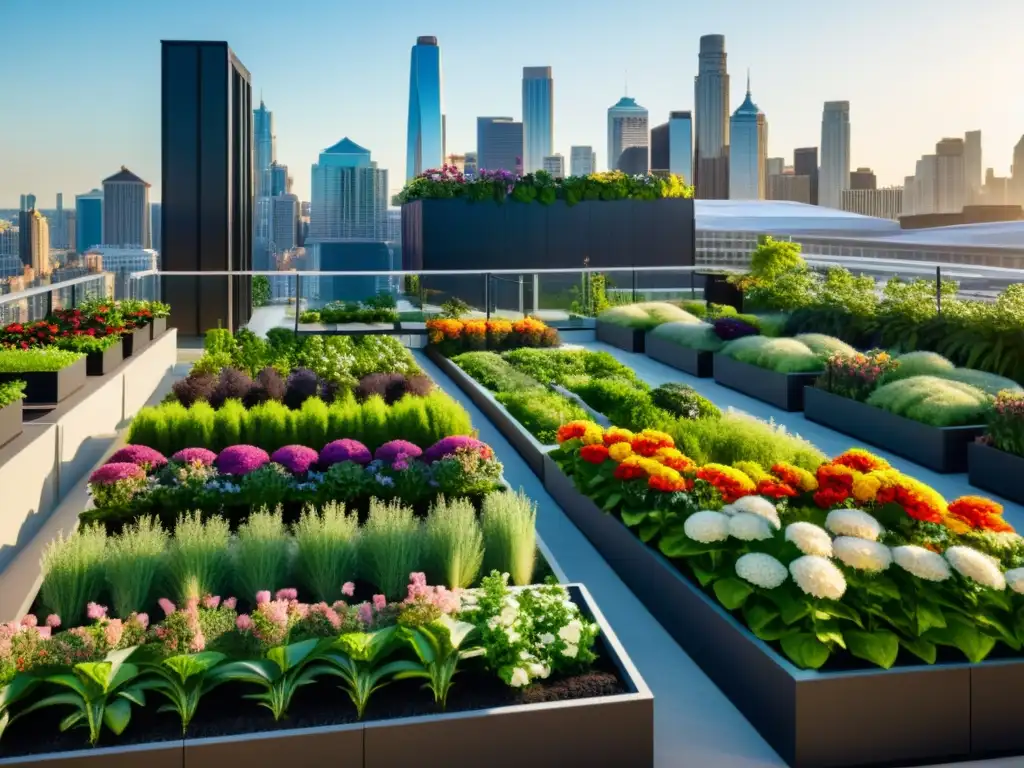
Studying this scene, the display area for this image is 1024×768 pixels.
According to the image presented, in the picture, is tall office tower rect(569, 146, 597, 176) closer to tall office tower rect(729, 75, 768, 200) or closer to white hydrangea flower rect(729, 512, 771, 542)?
tall office tower rect(729, 75, 768, 200)

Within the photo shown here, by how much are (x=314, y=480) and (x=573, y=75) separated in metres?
27.5

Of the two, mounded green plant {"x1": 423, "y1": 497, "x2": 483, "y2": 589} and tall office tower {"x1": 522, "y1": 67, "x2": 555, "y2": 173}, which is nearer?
mounded green plant {"x1": 423, "y1": 497, "x2": 483, "y2": 589}

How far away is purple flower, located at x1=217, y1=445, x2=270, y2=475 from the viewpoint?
16.9 ft

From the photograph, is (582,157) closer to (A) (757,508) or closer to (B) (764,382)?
(B) (764,382)

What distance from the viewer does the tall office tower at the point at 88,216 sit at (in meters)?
55.6

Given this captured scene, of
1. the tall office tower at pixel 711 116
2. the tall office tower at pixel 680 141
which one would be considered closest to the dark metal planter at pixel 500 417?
the tall office tower at pixel 711 116

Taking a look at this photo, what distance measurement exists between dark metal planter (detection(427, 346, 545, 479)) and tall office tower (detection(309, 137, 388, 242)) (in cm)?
1913

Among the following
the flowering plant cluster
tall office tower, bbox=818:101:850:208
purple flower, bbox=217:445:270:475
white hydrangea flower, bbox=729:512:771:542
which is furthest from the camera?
tall office tower, bbox=818:101:850:208

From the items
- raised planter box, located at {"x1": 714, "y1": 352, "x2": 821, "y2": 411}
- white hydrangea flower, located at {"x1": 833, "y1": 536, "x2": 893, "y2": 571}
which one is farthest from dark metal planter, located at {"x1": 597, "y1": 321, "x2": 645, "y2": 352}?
white hydrangea flower, located at {"x1": 833, "y1": 536, "x2": 893, "y2": 571}

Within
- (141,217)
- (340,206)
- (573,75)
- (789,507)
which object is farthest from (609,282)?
(141,217)

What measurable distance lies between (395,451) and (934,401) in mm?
3614

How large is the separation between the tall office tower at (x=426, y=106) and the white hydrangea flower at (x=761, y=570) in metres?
91.0

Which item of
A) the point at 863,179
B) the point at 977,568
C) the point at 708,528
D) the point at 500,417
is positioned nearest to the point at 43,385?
the point at 500,417

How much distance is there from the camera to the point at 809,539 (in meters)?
3.41
